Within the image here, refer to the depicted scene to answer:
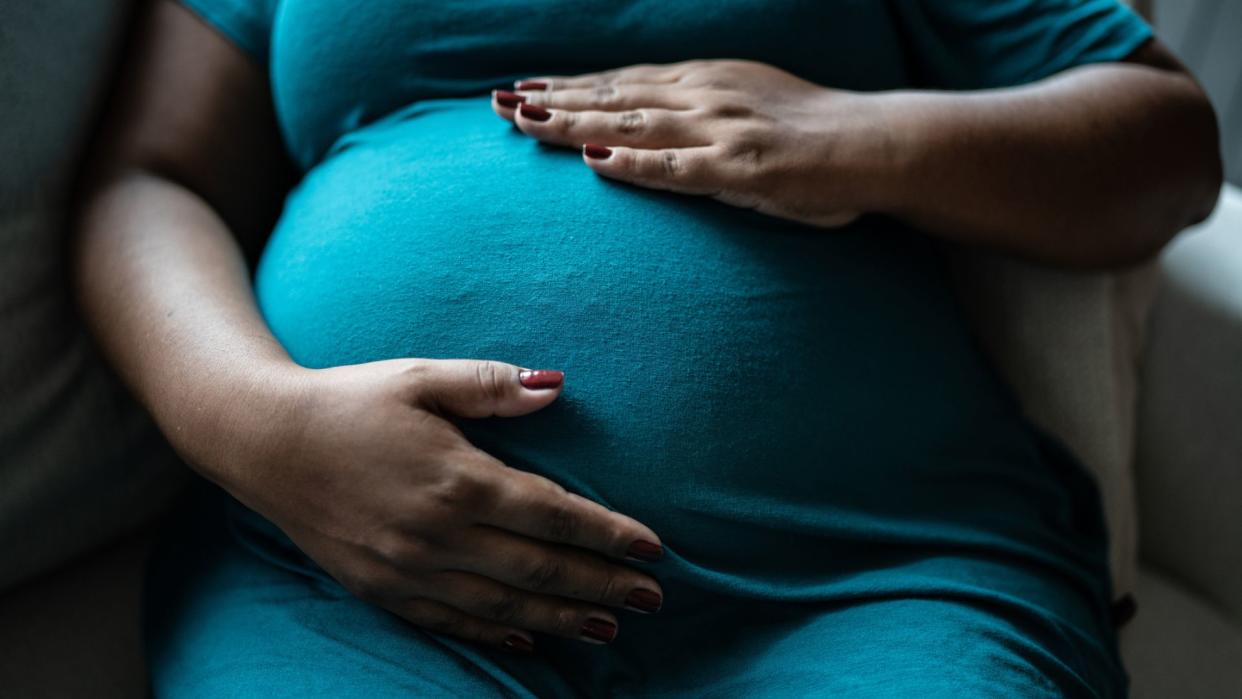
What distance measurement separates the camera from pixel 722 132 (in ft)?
2.43

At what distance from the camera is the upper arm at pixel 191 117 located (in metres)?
0.82

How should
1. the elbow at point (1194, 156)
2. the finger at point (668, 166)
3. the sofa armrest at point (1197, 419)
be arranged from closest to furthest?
the finger at point (668, 166) < the elbow at point (1194, 156) < the sofa armrest at point (1197, 419)

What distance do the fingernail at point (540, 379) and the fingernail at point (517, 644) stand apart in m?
0.18

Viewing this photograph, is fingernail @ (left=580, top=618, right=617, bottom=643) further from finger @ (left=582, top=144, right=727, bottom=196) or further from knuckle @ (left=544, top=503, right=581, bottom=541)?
finger @ (left=582, top=144, right=727, bottom=196)

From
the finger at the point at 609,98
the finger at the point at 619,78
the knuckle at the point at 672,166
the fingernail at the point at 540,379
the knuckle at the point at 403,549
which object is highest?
the finger at the point at 619,78

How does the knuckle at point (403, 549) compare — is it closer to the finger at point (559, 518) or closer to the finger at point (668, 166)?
the finger at point (559, 518)

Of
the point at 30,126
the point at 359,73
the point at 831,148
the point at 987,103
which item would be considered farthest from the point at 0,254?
the point at 987,103

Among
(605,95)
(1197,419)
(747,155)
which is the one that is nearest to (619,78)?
(605,95)

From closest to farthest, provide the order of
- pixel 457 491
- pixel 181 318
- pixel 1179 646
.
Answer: pixel 457 491, pixel 181 318, pixel 1179 646

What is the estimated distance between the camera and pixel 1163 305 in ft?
3.22

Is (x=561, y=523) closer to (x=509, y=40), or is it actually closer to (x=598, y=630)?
(x=598, y=630)

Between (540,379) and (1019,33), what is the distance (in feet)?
1.83

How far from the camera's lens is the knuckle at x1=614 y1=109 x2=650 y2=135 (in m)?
0.75

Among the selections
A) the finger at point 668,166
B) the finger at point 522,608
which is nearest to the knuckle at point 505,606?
the finger at point 522,608
